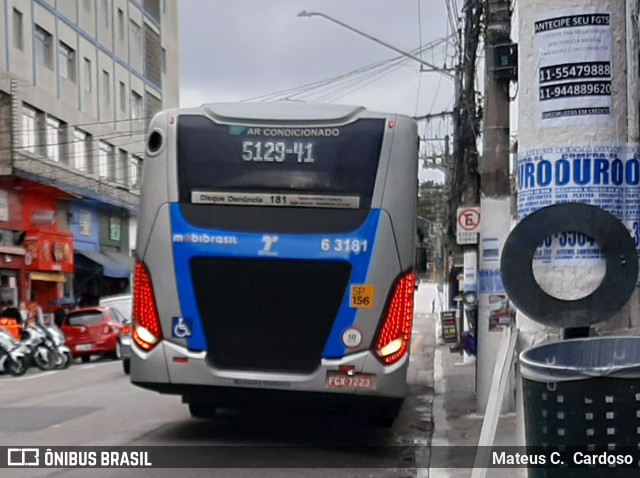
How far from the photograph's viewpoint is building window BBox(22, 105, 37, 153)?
35750mm

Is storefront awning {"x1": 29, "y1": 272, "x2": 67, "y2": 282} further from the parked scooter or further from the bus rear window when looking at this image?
the bus rear window

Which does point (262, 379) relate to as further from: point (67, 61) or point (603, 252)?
point (67, 61)

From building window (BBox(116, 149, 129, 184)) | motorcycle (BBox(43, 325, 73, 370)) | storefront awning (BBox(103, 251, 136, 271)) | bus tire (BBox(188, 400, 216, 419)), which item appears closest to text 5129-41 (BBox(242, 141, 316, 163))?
bus tire (BBox(188, 400, 216, 419))

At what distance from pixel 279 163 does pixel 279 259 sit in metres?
1.00

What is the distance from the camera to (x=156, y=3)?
55.1 metres

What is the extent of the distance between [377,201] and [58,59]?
3279 cm

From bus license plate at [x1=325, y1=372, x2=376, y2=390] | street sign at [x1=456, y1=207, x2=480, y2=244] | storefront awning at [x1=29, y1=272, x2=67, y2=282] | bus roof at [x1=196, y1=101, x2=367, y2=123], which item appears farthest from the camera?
storefront awning at [x1=29, y1=272, x2=67, y2=282]

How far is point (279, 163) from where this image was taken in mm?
9836

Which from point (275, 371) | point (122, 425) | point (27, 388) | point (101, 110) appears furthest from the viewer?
point (101, 110)

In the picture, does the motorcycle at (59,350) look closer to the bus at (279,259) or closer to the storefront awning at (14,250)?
the storefront awning at (14,250)

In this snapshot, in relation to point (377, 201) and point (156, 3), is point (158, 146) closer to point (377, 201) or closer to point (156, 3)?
point (377, 201)

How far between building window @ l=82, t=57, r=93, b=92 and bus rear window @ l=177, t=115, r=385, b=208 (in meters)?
34.8

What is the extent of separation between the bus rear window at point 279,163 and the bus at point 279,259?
0.01m

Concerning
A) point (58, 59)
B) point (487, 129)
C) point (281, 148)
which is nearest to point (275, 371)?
point (281, 148)
